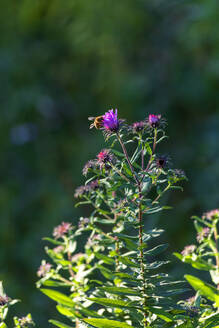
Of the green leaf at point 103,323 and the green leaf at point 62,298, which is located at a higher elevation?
the green leaf at point 62,298

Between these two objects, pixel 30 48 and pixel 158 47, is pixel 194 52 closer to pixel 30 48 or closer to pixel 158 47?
pixel 158 47

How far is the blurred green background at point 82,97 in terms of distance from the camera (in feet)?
7.84

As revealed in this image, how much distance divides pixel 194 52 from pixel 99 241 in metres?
2.42

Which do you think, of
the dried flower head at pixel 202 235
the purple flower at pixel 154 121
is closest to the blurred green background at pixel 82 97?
the dried flower head at pixel 202 235

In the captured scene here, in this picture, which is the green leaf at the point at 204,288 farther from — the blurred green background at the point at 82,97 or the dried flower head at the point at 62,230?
the blurred green background at the point at 82,97

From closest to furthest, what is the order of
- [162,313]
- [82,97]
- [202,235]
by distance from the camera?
[162,313] < [202,235] < [82,97]

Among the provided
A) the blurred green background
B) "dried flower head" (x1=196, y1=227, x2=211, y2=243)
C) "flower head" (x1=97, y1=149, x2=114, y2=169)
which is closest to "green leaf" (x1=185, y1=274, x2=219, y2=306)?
"dried flower head" (x1=196, y1=227, x2=211, y2=243)

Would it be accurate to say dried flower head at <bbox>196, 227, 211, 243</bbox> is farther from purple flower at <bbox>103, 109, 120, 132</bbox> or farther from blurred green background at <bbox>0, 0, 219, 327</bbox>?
blurred green background at <bbox>0, 0, 219, 327</bbox>

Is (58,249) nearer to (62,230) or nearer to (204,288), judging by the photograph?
(62,230)

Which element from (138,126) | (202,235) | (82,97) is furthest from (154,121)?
(82,97)

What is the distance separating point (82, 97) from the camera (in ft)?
9.42

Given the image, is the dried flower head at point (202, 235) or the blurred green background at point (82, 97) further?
the blurred green background at point (82, 97)

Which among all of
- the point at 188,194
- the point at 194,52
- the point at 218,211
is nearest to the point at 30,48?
the point at 194,52

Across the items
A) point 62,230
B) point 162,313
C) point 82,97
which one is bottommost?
point 162,313
